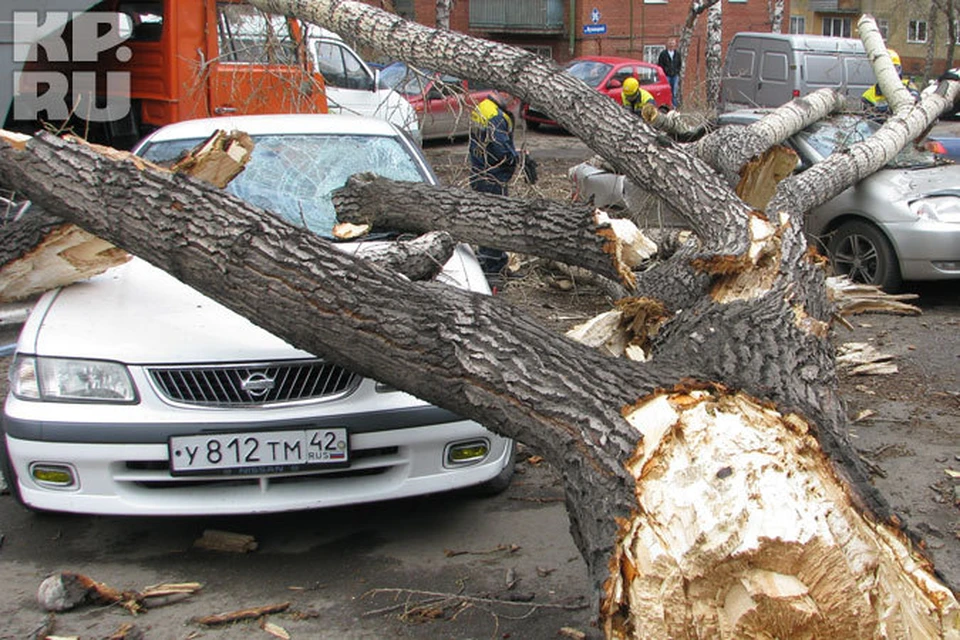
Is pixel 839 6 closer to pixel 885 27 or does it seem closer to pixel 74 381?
pixel 885 27

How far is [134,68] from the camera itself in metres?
11.9

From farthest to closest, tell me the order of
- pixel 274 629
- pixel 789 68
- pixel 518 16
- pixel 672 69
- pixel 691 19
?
pixel 518 16
pixel 672 69
pixel 691 19
pixel 789 68
pixel 274 629

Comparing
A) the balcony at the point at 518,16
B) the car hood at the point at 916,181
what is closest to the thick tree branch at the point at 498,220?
the car hood at the point at 916,181

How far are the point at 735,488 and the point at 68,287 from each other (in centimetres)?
313

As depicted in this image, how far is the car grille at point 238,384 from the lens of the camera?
3.71 m

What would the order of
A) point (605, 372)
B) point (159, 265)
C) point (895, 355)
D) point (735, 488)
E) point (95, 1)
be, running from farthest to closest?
point (95, 1), point (895, 355), point (159, 265), point (605, 372), point (735, 488)

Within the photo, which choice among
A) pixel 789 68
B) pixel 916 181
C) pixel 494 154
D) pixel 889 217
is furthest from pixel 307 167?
pixel 789 68

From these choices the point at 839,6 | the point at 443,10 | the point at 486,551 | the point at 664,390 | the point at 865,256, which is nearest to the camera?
the point at 664,390

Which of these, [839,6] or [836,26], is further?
[836,26]

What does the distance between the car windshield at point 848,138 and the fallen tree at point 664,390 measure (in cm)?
391

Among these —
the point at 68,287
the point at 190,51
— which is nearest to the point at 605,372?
the point at 68,287

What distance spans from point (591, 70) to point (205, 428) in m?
20.8

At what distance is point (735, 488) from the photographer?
2.72 meters

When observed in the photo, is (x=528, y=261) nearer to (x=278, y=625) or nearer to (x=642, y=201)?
(x=642, y=201)
